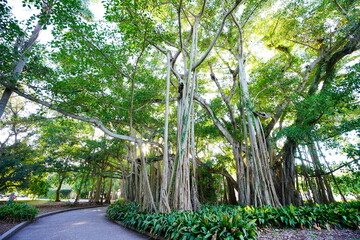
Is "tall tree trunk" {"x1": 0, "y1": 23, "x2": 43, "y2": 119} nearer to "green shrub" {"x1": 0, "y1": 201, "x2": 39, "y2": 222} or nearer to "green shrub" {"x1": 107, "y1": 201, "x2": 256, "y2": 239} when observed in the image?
"green shrub" {"x1": 0, "y1": 201, "x2": 39, "y2": 222}

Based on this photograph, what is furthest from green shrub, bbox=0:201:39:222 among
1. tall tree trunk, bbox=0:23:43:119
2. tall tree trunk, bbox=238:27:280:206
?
tall tree trunk, bbox=238:27:280:206

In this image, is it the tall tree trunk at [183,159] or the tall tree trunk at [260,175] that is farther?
the tall tree trunk at [260,175]

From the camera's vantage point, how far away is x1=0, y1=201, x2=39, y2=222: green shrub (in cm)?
425

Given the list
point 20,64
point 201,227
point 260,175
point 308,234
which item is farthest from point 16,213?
point 308,234

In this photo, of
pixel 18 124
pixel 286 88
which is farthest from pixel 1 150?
pixel 286 88

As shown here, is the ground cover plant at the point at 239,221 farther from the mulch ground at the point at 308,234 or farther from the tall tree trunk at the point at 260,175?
the tall tree trunk at the point at 260,175

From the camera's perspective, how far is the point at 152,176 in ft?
22.9

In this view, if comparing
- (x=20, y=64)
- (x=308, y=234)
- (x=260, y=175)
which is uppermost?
(x=20, y=64)

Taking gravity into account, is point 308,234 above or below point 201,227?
below

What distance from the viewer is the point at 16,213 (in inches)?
170

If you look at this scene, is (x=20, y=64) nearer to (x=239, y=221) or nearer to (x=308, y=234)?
(x=239, y=221)

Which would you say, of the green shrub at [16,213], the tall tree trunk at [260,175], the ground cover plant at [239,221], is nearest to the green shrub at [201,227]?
the ground cover plant at [239,221]

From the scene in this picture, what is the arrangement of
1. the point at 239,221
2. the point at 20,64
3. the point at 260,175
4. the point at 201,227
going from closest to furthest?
1. the point at 239,221
2. the point at 201,227
3. the point at 20,64
4. the point at 260,175

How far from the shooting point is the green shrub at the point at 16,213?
4254 mm
